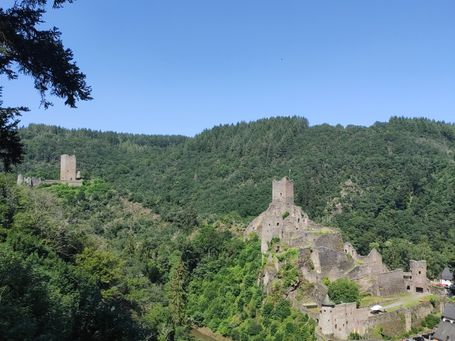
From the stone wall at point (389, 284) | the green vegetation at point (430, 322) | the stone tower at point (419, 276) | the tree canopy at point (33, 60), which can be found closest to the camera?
the tree canopy at point (33, 60)

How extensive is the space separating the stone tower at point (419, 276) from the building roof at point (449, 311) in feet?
13.7

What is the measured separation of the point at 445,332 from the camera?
119ft

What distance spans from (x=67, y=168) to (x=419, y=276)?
4536 centimetres

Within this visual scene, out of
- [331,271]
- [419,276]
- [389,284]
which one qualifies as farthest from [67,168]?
[419,276]

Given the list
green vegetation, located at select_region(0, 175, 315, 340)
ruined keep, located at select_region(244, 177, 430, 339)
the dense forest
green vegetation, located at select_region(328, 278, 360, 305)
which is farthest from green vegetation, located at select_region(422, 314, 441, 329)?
green vegetation, located at select_region(0, 175, 315, 340)

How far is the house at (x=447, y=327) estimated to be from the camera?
35844 mm

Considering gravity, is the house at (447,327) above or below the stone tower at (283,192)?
below

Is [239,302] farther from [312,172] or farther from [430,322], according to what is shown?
[312,172]

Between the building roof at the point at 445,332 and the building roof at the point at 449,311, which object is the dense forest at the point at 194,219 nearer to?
the building roof at the point at 445,332

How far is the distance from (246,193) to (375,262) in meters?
43.1

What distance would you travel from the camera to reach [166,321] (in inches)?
1588

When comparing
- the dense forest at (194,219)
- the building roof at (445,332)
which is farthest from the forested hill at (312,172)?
the building roof at (445,332)

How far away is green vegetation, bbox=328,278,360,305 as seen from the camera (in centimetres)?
3731

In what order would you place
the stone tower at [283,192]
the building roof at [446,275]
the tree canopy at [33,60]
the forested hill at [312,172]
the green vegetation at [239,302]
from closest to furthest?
the tree canopy at [33,60]
the green vegetation at [239,302]
the stone tower at [283,192]
the building roof at [446,275]
the forested hill at [312,172]
